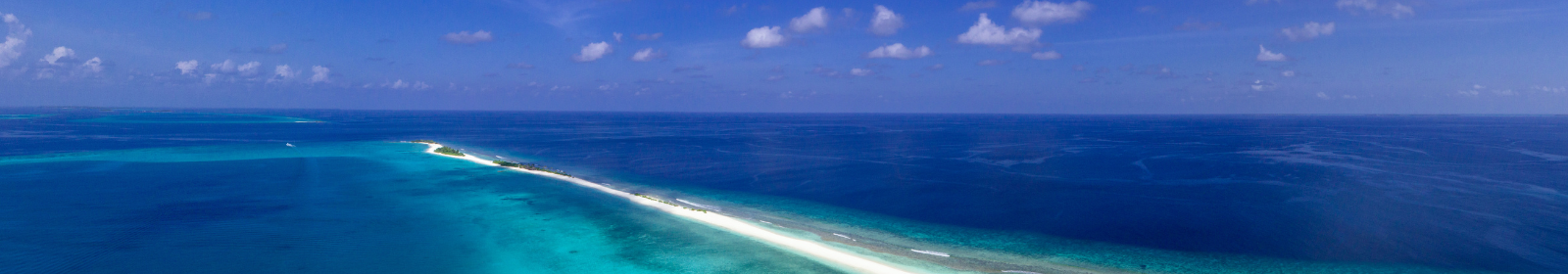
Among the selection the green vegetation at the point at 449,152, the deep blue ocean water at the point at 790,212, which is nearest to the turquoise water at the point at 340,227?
the deep blue ocean water at the point at 790,212

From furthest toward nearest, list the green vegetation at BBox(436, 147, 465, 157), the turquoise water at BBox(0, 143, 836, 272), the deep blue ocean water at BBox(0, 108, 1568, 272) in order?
the green vegetation at BBox(436, 147, 465, 157)
the deep blue ocean water at BBox(0, 108, 1568, 272)
the turquoise water at BBox(0, 143, 836, 272)

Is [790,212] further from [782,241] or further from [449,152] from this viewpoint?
[449,152]

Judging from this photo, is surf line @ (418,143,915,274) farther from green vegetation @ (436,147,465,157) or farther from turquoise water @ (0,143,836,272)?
green vegetation @ (436,147,465,157)

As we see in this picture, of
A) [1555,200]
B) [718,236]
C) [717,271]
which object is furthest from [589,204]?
[1555,200]

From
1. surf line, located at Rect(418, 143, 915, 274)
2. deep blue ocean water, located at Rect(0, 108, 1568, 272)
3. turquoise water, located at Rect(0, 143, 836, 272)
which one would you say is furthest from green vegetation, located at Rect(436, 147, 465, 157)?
surf line, located at Rect(418, 143, 915, 274)

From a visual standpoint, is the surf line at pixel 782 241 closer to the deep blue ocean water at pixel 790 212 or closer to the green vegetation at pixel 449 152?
the deep blue ocean water at pixel 790 212

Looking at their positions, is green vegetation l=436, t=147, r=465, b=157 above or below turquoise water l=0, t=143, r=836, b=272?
above

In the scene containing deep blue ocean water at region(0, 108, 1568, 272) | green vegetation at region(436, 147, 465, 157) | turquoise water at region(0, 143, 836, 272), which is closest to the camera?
turquoise water at region(0, 143, 836, 272)

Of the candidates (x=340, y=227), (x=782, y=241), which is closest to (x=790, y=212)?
(x=782, y=241)

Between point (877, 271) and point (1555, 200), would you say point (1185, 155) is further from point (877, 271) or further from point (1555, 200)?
point (877, 271)
